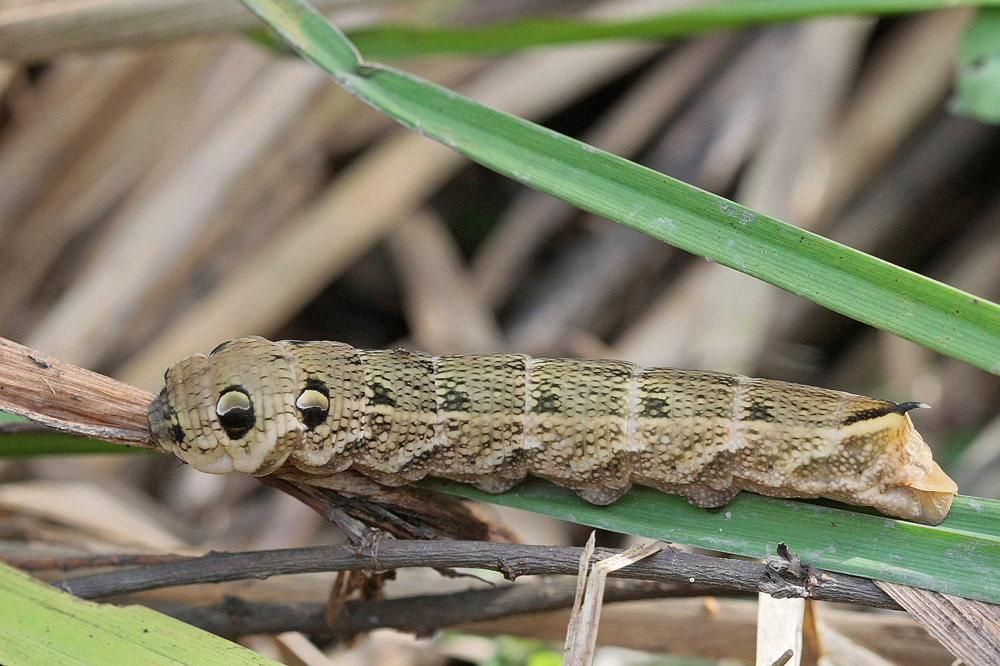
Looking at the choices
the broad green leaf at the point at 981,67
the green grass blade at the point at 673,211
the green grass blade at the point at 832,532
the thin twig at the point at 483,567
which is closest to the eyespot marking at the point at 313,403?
the thin twig at the point at 483,567

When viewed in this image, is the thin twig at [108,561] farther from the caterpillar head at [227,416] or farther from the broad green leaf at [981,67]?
the broad green leaf at [981,67]

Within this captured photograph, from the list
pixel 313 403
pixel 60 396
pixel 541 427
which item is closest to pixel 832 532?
pixel 541 427

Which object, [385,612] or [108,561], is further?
[385,612]

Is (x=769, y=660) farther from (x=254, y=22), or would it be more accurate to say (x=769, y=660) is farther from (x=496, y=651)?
(x=254, y=22)

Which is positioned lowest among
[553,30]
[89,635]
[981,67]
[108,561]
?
[89,635]

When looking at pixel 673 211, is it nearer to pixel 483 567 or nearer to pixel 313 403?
pixel 483 567

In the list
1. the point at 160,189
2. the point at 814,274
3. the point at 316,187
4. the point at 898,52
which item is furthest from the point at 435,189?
the point at 814,274

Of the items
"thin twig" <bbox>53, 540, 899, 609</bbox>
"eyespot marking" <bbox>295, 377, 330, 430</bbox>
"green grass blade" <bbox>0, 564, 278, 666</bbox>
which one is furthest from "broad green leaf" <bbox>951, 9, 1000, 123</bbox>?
"green grass blade" <bbox>0, 564, 278, 666</bbox>
